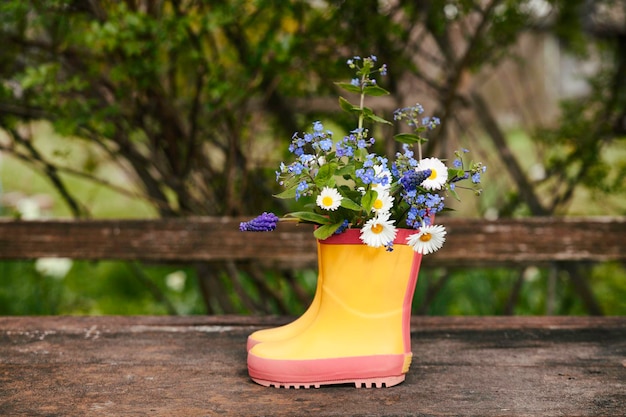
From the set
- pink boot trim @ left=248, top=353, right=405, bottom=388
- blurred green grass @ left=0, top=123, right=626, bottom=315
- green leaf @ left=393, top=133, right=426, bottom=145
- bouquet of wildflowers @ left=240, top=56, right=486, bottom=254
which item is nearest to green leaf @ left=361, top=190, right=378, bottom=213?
bouquet of wildflowers @ left=240, top=56, right=486, bottom=254

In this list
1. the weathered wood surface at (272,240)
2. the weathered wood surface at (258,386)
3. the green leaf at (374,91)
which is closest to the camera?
the weathered wood surface at (258,386)

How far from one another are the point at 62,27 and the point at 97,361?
1291 mm

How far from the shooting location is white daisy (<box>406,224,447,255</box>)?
1.07 metres

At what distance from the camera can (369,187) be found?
1062mm

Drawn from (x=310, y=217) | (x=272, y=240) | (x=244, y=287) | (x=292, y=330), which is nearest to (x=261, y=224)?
(x=310, y=217)

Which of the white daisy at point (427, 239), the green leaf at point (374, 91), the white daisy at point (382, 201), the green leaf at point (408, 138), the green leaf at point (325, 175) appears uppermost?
the green leaf at point (374, 91)

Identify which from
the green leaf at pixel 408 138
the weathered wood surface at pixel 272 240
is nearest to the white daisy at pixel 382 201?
the green leaf at pixel 408 138

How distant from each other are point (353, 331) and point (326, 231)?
0.51 ft

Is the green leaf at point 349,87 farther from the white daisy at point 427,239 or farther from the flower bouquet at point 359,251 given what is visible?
the white daisy at point 427,239

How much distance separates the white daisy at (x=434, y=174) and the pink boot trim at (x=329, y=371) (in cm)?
26

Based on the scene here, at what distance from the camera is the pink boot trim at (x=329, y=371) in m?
1.09

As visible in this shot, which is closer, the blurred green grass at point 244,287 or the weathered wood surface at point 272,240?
the weathered wood surface at point 272,240

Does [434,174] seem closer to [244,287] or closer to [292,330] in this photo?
[292,330]

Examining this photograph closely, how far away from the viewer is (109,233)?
2.10 m
